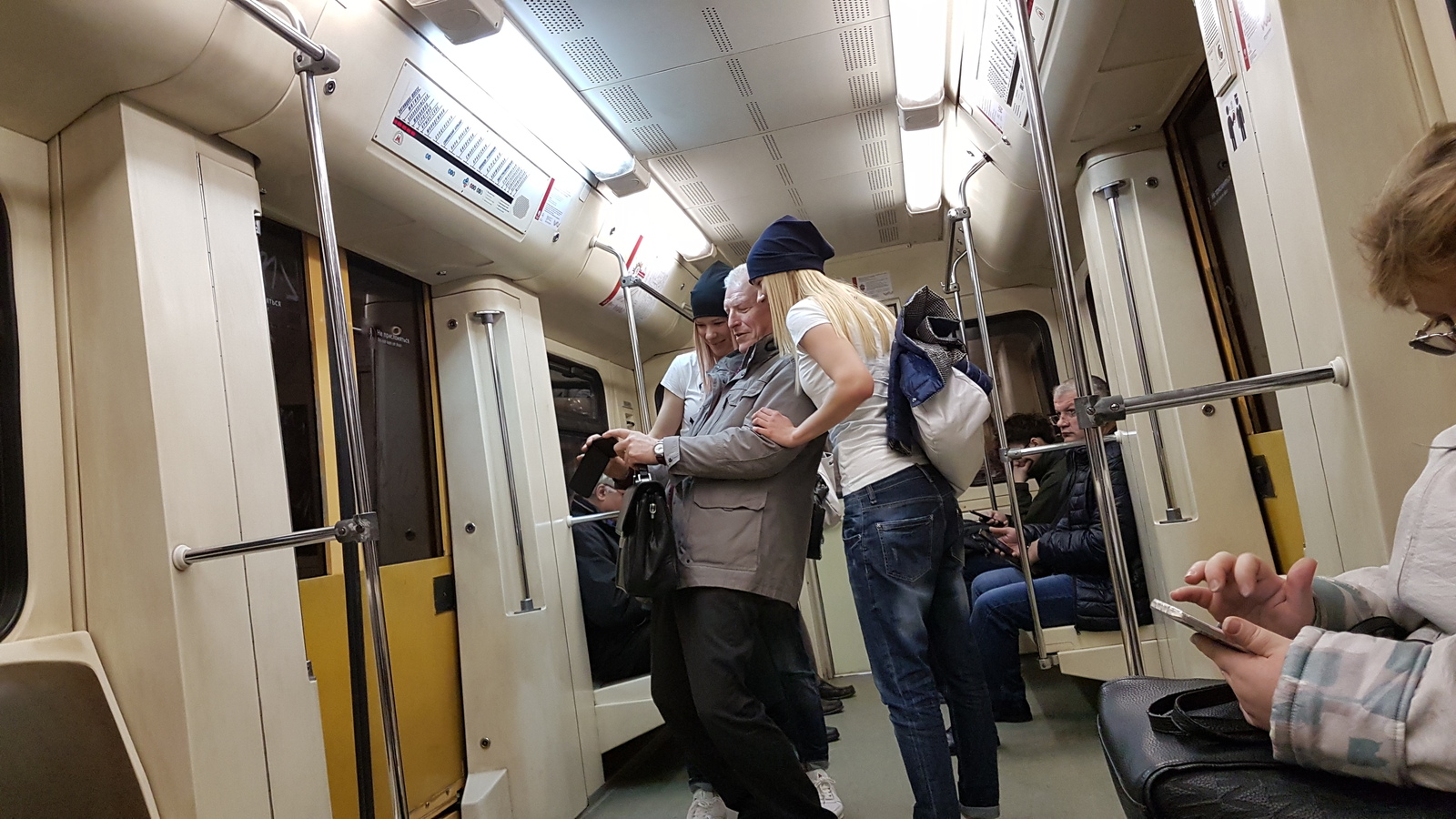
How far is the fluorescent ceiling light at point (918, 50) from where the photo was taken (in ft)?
9.20

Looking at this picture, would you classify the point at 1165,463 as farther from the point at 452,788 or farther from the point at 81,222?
the point at 81,222

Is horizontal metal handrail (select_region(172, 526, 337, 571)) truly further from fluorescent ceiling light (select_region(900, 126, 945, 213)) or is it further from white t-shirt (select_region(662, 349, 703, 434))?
fluorescent ceiling light (select_region(900, 126, 945, 213))

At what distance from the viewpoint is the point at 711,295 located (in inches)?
110

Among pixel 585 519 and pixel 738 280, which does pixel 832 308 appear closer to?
pixel 738 280

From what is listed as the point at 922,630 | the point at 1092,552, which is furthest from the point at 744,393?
the point at 1092,552

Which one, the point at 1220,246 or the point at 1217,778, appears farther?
the point at 1220,246

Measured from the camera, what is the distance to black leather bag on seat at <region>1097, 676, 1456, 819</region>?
0.71 meters

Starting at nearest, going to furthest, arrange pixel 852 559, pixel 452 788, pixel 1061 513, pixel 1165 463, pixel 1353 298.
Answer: pixel 1353 298 < pixel 852 559 < pixel 1165 463 < pixel 452 788 < pixel 1061 513

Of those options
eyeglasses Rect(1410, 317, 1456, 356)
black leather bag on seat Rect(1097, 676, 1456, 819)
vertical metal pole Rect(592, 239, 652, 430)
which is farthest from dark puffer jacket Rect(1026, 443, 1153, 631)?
black leather bag on seat Rect(1097, 676, 1456, 819)

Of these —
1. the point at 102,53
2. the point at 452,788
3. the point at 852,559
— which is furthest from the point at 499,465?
the point at 102,53

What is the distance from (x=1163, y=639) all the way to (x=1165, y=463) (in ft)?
2.43

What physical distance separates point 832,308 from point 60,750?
185 cm

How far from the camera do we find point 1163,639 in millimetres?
3043

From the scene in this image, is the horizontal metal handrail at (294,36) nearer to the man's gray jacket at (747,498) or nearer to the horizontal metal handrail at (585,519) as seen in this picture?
the man's gray jacket at (747,498)
